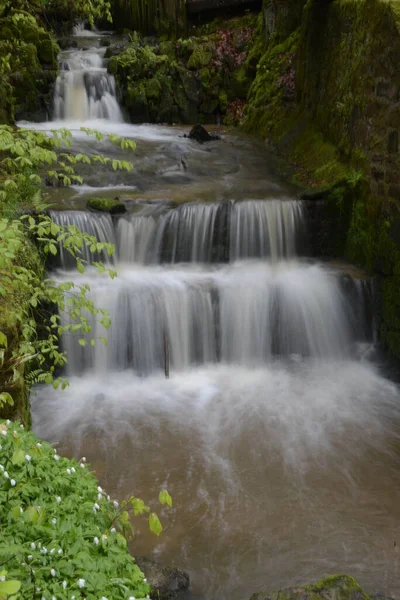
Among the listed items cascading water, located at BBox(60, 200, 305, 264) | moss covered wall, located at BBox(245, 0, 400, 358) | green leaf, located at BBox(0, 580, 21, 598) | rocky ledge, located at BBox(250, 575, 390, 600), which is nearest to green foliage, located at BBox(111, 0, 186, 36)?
→ moss covered wall, located at BBox(245, 0, 400, 358)

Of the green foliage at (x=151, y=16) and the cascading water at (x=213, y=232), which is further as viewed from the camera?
the green foliage at (x=151, y=16)

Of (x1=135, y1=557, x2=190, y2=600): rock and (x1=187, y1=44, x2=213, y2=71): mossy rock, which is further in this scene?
(x1=187, y1=44, x2=213, y2=71): mossy rock

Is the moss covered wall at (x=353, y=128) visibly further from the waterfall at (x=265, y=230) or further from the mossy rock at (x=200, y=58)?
the mossy rock at (x=200, y=58)

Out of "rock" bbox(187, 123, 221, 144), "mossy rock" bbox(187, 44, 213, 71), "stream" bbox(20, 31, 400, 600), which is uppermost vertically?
"mossy rock" bbox(187, 44, 213, 71)

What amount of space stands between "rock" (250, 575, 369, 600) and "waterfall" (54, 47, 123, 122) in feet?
43.3

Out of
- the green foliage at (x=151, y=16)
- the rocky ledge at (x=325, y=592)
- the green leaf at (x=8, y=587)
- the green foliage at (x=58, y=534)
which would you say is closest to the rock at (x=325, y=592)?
the rocky ledge at (x=325, y=592)

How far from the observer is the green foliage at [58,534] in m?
2.64

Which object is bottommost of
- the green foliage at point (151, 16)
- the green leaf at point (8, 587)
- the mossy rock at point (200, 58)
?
the green leaf at point (8, 587)

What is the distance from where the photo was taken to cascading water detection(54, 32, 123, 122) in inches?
573

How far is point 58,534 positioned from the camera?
2922mm

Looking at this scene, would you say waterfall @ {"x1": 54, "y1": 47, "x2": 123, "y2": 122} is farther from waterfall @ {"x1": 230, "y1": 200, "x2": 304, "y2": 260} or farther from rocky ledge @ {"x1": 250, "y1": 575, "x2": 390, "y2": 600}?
rocky ledge @ {"x1": 250, "y1": 575, "x2": 390, "y2": 600}

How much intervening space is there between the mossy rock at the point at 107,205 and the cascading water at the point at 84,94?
652 cm

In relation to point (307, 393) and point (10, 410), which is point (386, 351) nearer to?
point (307, 393)

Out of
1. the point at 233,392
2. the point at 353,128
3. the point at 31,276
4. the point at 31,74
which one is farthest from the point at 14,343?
the point at 31,74
